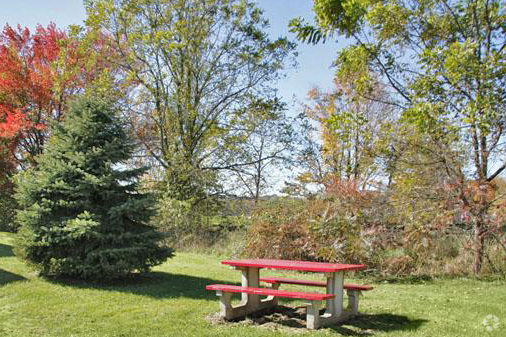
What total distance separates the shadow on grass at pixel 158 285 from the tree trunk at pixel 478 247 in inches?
212

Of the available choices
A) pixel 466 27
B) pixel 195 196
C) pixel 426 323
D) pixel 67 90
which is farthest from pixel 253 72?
pixel 426 323

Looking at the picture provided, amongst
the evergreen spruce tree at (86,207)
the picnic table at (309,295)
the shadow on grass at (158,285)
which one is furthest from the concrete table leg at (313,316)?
the evergreen spruce tree at (86,207)

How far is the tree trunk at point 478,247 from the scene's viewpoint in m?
9.70

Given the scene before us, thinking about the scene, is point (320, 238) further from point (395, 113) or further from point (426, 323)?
point (395, 113)

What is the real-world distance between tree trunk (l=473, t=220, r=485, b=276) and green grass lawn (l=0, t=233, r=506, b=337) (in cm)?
84

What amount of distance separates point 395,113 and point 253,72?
6049 millimetres

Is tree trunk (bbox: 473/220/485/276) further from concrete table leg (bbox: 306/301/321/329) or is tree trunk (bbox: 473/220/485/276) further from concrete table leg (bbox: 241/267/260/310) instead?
concrete table leg (bbox: 306/301/321/329)

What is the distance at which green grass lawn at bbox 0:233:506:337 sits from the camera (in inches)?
206

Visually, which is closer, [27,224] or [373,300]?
[373,300]

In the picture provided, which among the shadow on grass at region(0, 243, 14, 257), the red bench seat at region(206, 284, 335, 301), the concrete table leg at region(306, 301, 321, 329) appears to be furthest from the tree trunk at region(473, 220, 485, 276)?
the shadow on grass at region(0, 243, 14, 257)

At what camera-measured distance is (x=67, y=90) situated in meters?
19.5

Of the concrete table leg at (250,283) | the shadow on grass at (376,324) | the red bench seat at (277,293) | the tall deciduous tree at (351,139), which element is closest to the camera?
the red bench seat at (277,293)

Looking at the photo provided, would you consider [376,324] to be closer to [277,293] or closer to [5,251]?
[277,293]

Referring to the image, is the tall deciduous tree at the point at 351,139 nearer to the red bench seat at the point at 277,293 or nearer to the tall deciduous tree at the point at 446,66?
the tall deciduous tree at the point at 446,66
